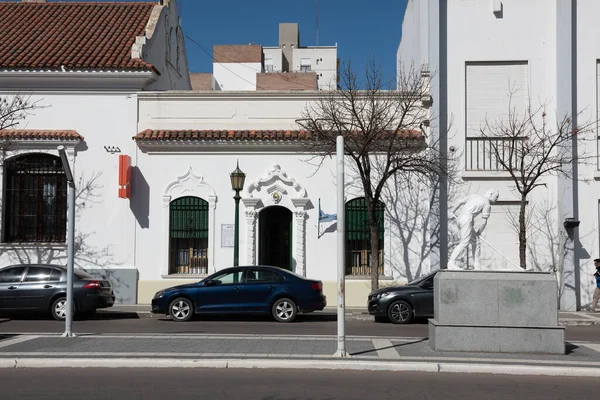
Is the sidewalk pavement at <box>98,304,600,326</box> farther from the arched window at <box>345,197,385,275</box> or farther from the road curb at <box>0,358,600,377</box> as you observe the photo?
the road curb at <box>0,358,600,377</box>

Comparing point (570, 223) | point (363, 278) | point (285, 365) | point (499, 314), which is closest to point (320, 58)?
point (363, 278)

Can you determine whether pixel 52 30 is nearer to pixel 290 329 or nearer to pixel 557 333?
pixel 290 329

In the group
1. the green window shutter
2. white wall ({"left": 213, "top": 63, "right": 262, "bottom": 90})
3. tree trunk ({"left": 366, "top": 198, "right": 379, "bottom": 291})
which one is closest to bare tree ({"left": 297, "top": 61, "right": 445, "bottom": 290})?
tree trunk ({"left": 366, "top": 198, "right": 379, "bottom": 291})

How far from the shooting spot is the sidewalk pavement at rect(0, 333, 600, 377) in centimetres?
1096

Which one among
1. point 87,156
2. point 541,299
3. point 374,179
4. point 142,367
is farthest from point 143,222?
point 541,299

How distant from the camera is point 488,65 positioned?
921 inches

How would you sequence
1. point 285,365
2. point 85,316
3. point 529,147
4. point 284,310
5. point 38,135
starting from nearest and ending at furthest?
point 285,365, point 284,310, point 85,316, point 529,147, point 38,135

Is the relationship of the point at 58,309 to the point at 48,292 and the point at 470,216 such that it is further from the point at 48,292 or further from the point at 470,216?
the point at 470,216

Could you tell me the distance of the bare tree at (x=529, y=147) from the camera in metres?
21.3

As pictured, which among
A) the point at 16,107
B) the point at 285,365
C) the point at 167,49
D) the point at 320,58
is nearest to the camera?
the point at 285,365

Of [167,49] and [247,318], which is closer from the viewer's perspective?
[247,318]

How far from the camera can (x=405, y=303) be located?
1866 centimetres

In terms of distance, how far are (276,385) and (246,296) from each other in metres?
8.75

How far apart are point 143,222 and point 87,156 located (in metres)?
2.71
